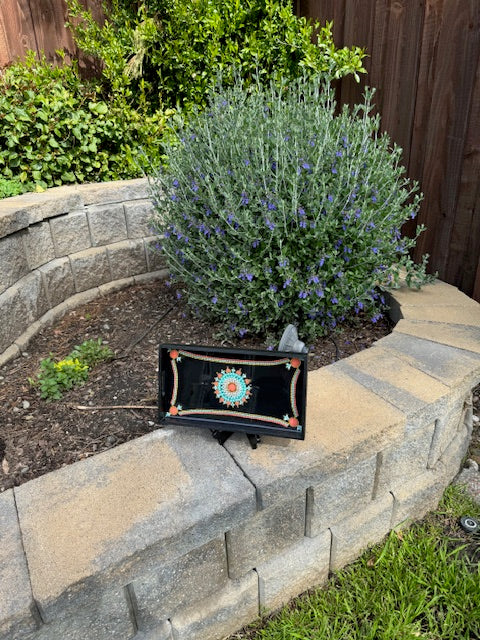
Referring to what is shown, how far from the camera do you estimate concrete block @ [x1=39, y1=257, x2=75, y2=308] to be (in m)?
2.61

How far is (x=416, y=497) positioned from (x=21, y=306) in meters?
1.93

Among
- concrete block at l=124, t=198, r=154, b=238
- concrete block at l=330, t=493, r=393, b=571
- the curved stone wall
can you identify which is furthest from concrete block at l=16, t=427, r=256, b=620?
concrete block at l=124, t=198, r=154, b=238

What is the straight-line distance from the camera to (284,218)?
6.18 ft

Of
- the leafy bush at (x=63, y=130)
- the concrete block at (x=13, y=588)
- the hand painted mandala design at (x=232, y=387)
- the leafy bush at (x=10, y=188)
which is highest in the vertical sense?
the leafy bush at (x=63, y=130)

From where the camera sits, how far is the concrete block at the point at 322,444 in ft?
4.50

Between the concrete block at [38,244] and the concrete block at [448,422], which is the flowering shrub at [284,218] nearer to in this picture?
the concrete block at [448,422]

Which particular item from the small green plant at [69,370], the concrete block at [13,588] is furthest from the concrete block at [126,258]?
the concrete block at [13,588]

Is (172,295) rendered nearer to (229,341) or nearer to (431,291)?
(229,341)

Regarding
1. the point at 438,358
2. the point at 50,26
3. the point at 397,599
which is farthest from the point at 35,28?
the point at 397,599

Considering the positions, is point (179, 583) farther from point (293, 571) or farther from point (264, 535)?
point (293, 571)

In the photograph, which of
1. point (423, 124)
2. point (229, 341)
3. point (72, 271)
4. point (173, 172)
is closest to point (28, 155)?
point (72, 271)

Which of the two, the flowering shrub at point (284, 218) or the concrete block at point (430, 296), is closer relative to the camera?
the flowering shrub at point (284, 218)

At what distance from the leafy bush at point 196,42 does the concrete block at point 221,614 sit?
2.86 meters

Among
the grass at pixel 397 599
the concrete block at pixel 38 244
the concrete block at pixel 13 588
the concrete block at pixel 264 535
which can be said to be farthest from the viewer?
the concrete block at pixel 38 244
